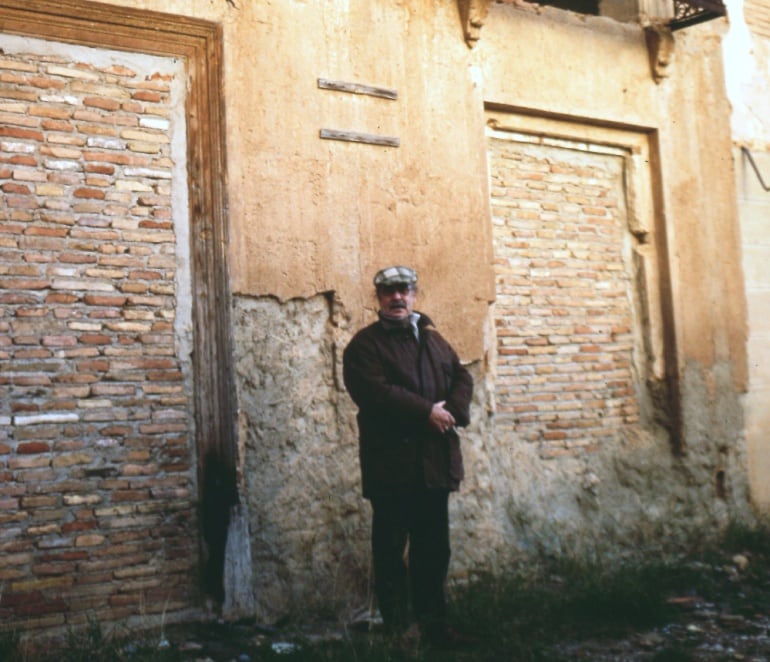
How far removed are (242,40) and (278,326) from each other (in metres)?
1.84

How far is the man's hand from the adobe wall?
4.50ft

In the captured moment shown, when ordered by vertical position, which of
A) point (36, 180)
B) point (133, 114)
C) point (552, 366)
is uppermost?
point (133, 114)

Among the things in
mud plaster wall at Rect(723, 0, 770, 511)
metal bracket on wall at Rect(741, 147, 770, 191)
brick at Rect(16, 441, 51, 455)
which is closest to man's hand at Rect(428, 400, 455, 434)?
brick at Rect(16, 441, 51, 455)

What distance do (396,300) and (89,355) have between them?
1802 mm

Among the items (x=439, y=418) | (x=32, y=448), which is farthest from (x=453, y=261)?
(x=32, y=448)

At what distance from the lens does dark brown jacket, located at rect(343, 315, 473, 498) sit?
5.00m

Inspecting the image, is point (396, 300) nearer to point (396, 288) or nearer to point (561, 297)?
point (396, 288)

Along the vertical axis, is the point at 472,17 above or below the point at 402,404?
above

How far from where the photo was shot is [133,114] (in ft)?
19.1

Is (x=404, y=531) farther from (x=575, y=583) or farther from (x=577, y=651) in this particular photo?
(x=575, y=583)

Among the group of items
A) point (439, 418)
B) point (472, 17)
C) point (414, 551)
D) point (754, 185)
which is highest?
point (472, 17)

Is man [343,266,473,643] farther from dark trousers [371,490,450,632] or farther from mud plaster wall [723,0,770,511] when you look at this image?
mud plaster wall [723,0,770,511]

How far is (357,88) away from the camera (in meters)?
6.57

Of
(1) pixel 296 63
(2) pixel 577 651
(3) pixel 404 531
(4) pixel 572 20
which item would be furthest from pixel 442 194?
(2) pixel 577 651
